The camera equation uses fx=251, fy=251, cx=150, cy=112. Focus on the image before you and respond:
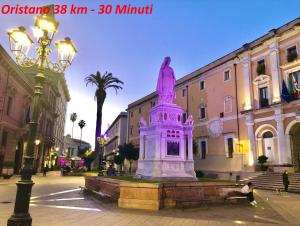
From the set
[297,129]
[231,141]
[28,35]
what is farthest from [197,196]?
[231,141]

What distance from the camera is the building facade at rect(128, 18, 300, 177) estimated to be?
879 inches

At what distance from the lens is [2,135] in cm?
2708

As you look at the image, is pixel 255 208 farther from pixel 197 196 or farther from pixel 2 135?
pixel 2 135

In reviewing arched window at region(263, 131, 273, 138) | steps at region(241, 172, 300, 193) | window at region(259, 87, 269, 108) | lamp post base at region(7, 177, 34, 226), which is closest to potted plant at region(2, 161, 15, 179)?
steps at region(241, 172, 300, 193)

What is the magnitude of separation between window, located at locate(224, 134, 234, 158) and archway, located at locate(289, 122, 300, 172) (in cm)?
642

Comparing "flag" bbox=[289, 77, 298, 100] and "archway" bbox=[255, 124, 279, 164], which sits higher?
"flag" bbox=[289, 77, 298, 100]

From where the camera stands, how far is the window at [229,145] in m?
27.6

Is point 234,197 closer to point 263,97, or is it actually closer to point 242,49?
point 263,97

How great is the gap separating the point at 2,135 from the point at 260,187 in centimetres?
2596

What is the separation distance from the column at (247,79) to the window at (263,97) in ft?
3.62

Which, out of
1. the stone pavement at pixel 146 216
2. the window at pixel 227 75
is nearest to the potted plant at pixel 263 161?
the window at pixel 227 75

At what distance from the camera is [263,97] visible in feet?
82.8

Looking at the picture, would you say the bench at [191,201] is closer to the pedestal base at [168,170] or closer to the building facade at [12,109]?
the pedestal base at [168,170]

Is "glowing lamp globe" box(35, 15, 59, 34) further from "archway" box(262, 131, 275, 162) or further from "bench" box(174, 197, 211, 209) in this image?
"archway" box(262, 131, 275, 162)
